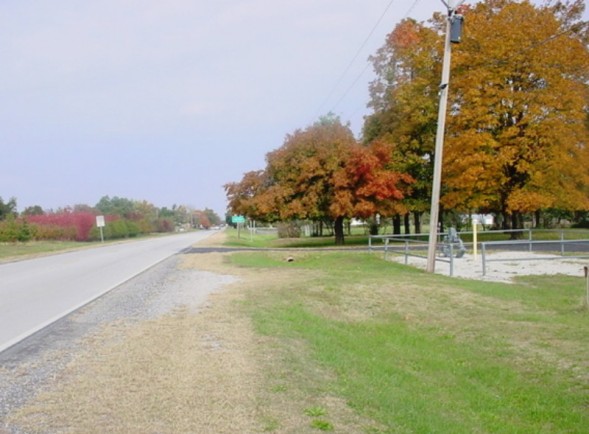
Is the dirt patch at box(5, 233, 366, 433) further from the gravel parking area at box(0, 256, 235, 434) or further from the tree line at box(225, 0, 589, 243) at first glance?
the tree line at box(225, 0, 589, 243)

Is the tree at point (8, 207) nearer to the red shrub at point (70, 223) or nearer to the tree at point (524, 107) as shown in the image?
the red shrub at point (70, 223)

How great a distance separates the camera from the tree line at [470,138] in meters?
27.5

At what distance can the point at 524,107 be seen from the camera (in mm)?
28469

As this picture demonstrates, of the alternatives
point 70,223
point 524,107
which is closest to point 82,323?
point 524,107

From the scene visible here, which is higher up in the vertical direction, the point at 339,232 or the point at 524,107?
the point at 524,107

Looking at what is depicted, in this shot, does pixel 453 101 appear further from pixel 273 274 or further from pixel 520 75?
pixel 273 274

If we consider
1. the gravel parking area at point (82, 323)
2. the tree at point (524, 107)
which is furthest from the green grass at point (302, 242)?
the gravel parking area at point (82, 323)

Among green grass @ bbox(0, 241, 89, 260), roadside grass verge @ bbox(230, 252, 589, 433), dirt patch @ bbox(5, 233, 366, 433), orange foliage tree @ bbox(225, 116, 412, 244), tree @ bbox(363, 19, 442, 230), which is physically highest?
tree @ bbox(363, 19, 442, 230)

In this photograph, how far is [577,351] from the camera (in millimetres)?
7383

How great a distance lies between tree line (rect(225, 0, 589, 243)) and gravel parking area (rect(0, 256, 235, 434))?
16990 mm

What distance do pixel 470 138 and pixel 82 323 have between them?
23.0 m

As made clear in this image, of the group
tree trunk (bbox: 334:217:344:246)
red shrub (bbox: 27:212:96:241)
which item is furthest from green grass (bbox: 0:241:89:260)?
tree trunk (bbox: 334:217:344:246)

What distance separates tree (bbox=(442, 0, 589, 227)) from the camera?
1075 inches

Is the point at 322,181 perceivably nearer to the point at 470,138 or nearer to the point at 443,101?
the point at 470,138
